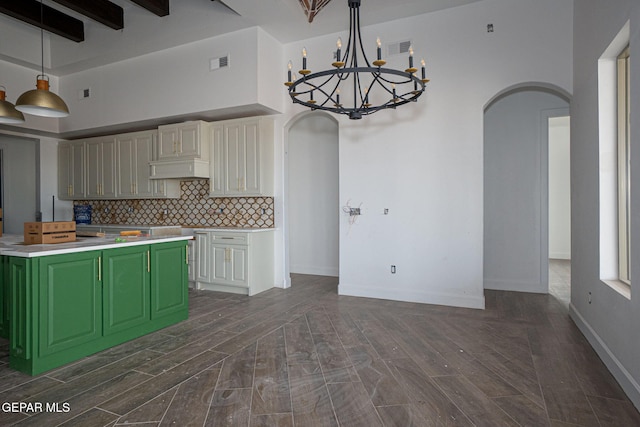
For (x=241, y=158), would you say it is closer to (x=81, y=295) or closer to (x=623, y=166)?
(x=81, y=295)

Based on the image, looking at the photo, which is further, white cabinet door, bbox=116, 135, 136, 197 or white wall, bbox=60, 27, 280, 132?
white cabinet door, bbox=116, 135, 136, 197

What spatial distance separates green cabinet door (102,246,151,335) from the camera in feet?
10.1

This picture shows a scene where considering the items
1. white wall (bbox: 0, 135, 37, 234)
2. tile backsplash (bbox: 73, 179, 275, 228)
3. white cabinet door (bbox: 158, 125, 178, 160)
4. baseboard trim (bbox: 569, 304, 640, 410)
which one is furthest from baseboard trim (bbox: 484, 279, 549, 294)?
white wall (bbox: 0, 135, 37, 234)

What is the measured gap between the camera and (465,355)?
297 cm

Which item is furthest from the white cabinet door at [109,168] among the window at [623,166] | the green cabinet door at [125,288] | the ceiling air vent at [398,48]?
the window at [623,166]

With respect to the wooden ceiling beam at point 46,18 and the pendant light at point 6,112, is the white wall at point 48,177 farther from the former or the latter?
the pendant light at point 6,112

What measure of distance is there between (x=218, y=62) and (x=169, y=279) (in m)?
3.10

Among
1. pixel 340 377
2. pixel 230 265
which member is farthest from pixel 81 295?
pixel 230 265

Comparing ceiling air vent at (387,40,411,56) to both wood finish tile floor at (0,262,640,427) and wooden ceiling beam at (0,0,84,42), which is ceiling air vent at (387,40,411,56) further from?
wooden ceiling beam at (0,0,84,42)

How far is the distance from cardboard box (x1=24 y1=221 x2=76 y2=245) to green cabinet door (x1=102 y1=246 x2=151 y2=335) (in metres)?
0.52

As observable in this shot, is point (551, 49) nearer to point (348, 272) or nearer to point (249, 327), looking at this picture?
point (348, 272)

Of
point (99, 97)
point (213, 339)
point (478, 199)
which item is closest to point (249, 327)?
point (213, 339)

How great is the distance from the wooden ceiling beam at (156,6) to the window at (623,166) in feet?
16.5

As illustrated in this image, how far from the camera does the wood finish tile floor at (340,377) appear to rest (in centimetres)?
211
